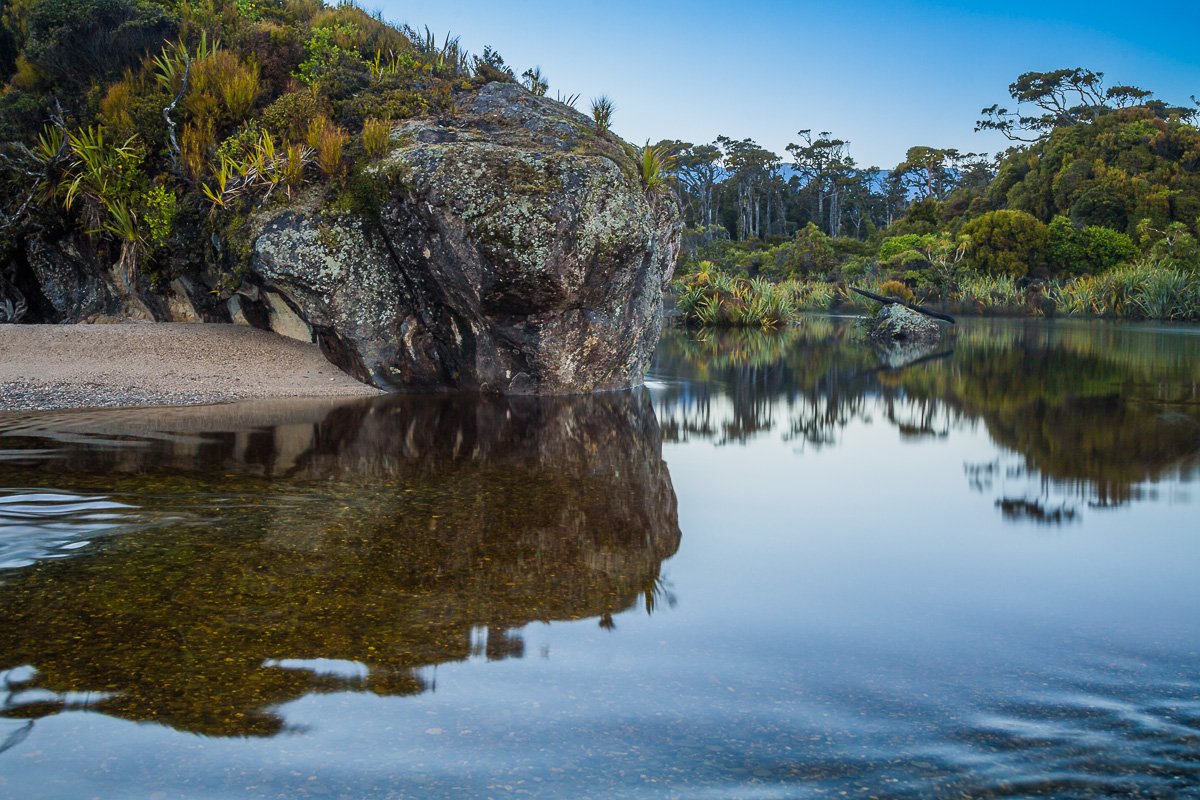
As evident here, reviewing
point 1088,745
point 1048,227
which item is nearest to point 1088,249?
point 1048,227

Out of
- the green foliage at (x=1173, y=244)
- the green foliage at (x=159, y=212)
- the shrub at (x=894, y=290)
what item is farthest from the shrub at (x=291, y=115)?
the green foliage at (x=1173, y=244)

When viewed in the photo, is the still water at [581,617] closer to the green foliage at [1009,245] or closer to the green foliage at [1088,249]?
→ the green foliage at [1009,245]

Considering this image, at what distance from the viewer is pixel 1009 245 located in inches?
1736

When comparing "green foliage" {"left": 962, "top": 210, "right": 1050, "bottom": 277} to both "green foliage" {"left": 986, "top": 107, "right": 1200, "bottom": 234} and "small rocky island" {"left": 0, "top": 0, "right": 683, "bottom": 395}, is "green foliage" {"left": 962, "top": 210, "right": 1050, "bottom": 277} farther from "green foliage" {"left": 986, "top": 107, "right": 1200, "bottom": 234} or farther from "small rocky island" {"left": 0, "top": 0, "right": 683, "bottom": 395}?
"small rocky island" {"left": 0, "top": 0, "right": 683, "bottom": 395}

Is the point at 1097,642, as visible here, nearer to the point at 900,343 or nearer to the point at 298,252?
the point at 298,252

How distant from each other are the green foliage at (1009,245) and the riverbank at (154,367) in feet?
124

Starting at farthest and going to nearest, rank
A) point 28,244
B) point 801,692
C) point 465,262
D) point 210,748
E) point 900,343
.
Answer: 1. point 900,343
2. point 28,244
3. point 465,262
4. point 801,692
5. point 210,748

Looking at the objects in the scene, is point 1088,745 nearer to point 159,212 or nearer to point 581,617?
point 581,617

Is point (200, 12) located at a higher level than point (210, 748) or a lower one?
higher

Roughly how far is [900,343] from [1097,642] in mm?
22772

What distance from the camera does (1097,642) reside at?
432cm

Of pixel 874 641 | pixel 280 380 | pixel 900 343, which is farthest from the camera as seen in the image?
pixel 900 343

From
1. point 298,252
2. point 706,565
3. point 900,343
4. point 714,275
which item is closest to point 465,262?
point 298,252

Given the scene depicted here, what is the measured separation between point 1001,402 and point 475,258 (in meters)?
7.69
